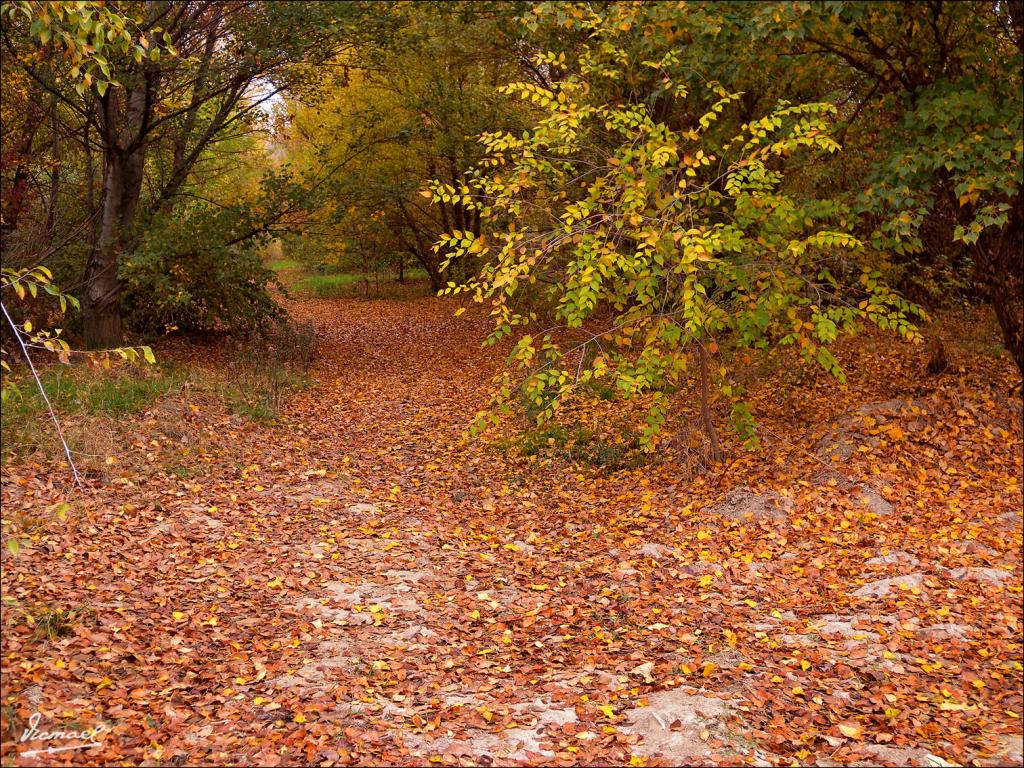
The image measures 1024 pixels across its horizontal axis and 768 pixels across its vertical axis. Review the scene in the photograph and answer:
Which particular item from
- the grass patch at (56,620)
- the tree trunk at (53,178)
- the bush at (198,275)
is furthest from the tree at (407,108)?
the grass patch at (56,620)

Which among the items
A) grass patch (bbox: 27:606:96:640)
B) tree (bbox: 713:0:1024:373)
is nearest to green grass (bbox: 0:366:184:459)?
grass patch (bbox: 27:606:96:640)

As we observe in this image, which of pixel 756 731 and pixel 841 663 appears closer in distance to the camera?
pixel 756 731

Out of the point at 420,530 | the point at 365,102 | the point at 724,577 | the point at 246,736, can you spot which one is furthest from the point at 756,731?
the point at 365,102

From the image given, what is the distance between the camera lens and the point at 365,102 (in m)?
18.1

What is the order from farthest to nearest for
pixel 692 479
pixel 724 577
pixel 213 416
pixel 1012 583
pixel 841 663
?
pixel 213 416 → pixel 692 479 → pixel 724 577 → pixel 1012 583 → pixel 841 663

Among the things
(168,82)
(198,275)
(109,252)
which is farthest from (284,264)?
(168,82)

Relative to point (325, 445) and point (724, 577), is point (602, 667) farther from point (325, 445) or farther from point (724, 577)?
point (325, 445)

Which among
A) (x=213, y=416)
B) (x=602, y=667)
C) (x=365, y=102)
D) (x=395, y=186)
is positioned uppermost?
(x=365, y=102)

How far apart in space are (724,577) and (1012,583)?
1.92 metres
